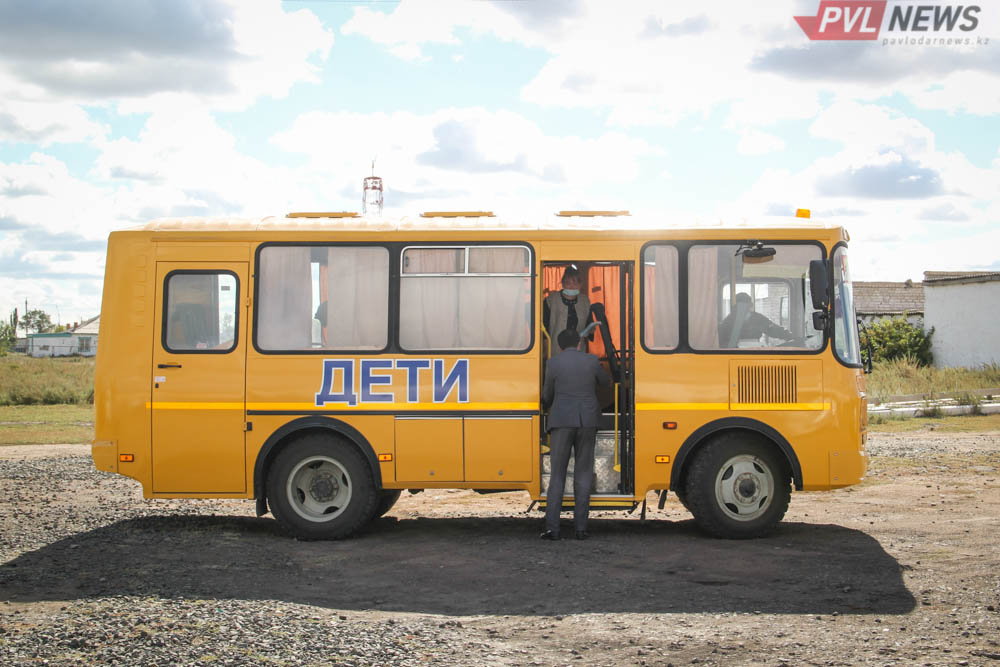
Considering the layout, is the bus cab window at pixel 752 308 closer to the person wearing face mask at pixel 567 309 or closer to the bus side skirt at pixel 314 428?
the person wearing face mask at pixel 567 309

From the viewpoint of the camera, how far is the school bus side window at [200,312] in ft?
33.5

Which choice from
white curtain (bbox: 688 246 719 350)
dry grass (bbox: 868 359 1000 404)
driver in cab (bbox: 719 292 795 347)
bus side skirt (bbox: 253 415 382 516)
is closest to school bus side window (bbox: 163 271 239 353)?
bus side skirt (bbox: 253 415 382 516)

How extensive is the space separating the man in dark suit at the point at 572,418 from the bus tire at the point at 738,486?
3.42 feet

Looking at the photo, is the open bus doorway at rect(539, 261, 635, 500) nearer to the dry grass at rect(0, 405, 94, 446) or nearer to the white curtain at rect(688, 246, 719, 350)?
the white curtain at rect(688, 246, 719, 350)

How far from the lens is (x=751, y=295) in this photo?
10.0m

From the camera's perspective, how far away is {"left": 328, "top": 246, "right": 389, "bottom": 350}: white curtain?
10.1 meters

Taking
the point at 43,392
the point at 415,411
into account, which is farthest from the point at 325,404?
the point at 43,392

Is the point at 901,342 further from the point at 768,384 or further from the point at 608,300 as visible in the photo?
the point at 608,300

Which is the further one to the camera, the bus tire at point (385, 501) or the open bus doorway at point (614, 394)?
the bus tire at point (385, 501)

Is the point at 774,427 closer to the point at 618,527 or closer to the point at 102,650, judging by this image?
the point at 618,527

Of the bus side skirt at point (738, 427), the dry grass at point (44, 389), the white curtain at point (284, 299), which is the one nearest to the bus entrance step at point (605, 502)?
the bus side skirt at point (738, 427)

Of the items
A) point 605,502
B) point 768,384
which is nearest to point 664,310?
point 768,384

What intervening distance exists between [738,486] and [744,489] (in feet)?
0.22

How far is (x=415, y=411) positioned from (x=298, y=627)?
3599mm
